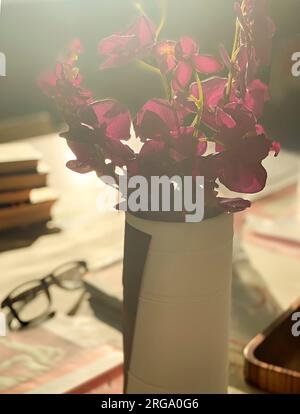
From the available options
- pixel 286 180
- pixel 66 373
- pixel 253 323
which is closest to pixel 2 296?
pixel 66 373

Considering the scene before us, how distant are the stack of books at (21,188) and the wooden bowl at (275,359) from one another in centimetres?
60

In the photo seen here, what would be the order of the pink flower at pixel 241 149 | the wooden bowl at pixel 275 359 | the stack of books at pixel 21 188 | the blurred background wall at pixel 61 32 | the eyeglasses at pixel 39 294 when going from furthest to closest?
the blurred background wall at pixel 61 32 → the stack of books at pixel 21 188 → the eyeglasses at pixel 39 294 → the wooden bowl at pixel 275 359 → the pink flower at pixel 241 149

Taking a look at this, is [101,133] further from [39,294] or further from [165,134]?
[39,294]

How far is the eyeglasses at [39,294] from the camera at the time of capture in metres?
0.88

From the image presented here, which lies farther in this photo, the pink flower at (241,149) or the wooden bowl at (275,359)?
the wooden bowl at (275,359)

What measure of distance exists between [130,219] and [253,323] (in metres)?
0.37

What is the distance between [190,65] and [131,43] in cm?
6

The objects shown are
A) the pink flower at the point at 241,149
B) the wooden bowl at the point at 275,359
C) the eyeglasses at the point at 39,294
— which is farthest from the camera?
the eyeglasses at the point at 39,294

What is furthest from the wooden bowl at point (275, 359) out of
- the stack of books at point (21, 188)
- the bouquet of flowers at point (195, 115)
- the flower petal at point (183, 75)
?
the stack of books at point (21, 188)

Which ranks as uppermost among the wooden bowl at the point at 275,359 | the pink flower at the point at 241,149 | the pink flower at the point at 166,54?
the pink flower at the point at 166,54

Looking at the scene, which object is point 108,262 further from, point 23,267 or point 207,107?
point 207,107

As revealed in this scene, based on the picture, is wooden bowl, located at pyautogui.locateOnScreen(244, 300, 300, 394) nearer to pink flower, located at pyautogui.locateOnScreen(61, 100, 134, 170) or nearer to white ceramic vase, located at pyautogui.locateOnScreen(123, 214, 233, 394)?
white ceramic vase, located at pyautogui.locateOnScreen(123, 214, 233, 394)

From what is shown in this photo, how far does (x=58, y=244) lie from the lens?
1.14m

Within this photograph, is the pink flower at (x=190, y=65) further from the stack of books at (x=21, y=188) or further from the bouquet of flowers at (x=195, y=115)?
the stack of books at (x=21, y=188)
